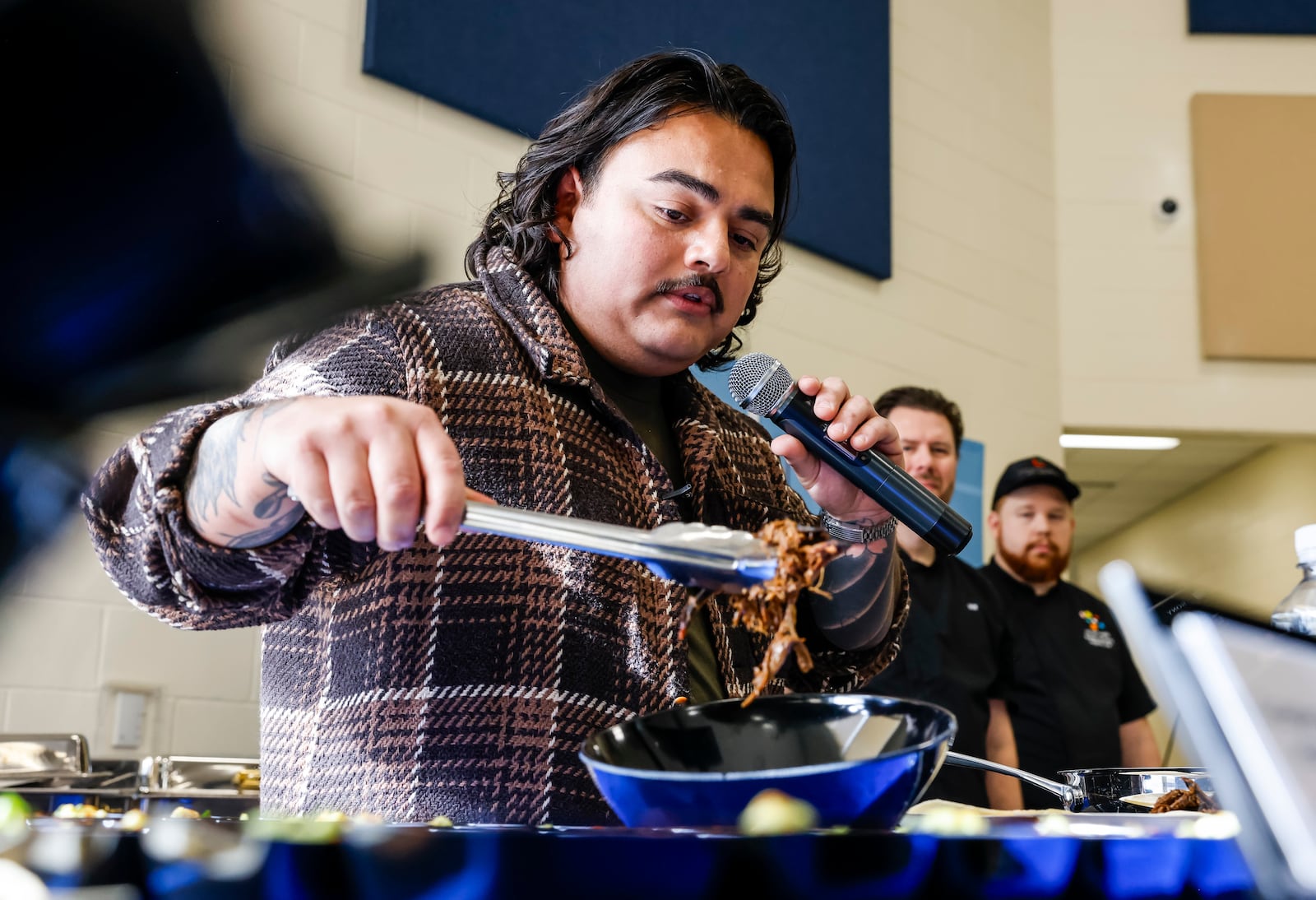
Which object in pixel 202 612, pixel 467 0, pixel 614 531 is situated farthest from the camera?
pixel 467 0

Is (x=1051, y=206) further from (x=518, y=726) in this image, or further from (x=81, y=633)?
(x=518, y=726)

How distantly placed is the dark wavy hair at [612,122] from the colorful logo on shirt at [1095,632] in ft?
8.09

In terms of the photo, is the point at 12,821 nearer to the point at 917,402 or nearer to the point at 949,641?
the point at 949,641

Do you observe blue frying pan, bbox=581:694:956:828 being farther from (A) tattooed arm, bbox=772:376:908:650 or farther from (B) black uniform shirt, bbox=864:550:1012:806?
(B) black uniform shirt, bbox=864:550:1012:806

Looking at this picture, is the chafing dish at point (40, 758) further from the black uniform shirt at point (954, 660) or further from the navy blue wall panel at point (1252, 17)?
the navy blue wall panel at point (1252, 17)

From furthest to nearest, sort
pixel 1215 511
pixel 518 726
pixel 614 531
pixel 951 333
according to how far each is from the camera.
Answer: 1. pixel 1215 511
2. pixel 951 333
3. pixel 518 726
4. pixel 614 531

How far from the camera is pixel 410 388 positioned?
3.98 feet

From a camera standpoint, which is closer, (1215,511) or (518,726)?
(518,726)

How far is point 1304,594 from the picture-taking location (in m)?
1.30

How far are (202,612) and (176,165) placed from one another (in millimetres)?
561

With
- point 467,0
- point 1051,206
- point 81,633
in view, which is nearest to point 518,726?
point 81,633

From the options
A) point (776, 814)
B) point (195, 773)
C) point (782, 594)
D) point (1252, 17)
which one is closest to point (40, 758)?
point (195, 773)

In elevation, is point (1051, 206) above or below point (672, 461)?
above

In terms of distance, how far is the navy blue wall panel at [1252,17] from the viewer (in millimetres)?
5262
